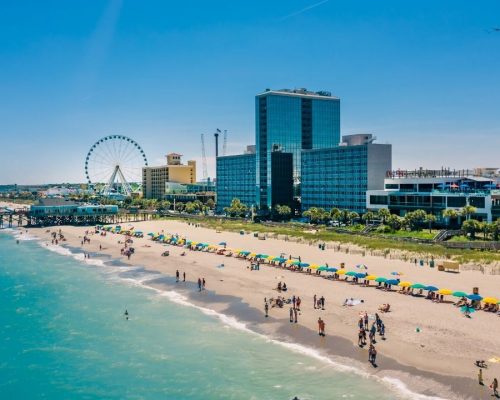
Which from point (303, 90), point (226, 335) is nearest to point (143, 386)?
point (226, 335)

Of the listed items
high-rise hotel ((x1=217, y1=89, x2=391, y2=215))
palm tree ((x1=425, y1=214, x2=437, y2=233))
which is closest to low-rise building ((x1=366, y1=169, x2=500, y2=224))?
palm tree ((x1=425, y1=214, x2=437, y2=233))

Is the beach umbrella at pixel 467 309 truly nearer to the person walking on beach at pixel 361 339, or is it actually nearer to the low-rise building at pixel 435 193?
the person walking on beach at pixel 361 339

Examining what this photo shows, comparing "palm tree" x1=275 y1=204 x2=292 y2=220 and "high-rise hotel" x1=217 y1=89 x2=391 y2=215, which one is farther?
"palm tree" x1=275 y1=204 x2=292 y2=220

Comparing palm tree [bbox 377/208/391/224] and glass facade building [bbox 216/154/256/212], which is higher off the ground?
glass facade building [bbox 216/154/256/212]

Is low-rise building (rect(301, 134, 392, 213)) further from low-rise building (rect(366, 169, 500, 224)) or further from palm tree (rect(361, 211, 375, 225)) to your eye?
palm tree (rect(361, 211, 375, 225))

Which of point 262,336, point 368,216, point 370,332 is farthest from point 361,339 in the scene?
point 368,216

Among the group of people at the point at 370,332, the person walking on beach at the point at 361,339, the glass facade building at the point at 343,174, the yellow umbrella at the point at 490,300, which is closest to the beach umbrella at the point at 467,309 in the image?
the yellow umbrella at the point at 490,300
